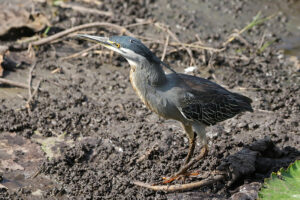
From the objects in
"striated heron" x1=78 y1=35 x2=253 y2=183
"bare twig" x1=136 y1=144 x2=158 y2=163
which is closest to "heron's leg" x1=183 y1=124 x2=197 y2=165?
"striated heron" x1=78 y1=35 x2=253 y2=183

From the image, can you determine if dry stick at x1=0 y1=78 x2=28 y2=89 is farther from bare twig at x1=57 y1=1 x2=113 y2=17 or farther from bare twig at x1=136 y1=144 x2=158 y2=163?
bare twig at x1=57 y1=1 x2=113 y2=17

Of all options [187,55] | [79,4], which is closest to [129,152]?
[187,55]

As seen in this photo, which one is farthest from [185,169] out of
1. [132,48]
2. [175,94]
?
[132,48]

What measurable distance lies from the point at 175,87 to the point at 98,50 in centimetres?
306

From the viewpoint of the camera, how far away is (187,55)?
8008mm

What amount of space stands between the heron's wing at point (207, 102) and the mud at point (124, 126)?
55 centimetres

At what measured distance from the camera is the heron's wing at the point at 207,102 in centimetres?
520

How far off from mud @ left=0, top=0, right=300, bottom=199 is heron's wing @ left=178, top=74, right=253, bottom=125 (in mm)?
547

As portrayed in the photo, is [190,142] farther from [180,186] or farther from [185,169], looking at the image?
[180,186]

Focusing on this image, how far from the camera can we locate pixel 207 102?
5.38 meters

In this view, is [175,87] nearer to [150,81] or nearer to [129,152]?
[150,81]

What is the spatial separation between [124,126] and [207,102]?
1432 millimetres

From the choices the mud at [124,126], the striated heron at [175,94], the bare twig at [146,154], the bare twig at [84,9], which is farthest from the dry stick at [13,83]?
the bare twig at [84,9]

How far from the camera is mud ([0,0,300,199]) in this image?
5.29 meters
